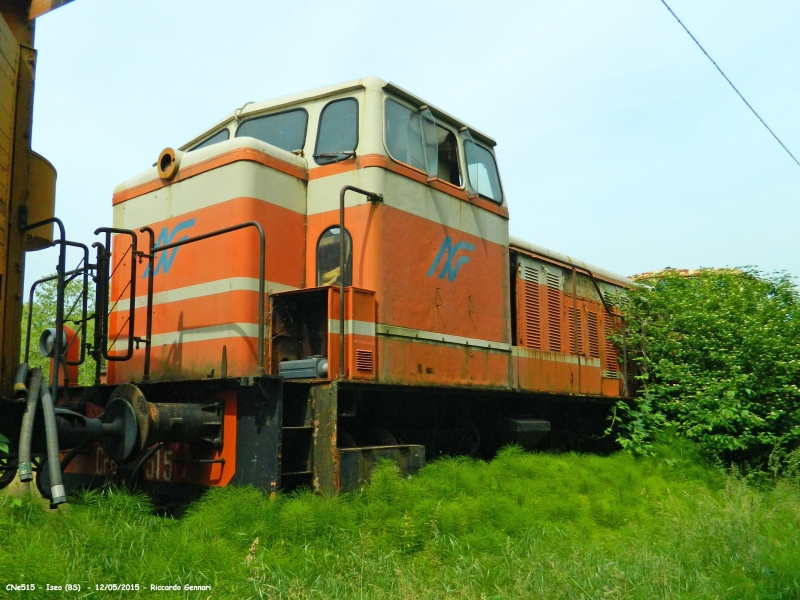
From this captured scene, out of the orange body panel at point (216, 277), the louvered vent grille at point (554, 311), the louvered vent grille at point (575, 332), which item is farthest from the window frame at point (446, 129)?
the louvered vent grille at point (575, 332)

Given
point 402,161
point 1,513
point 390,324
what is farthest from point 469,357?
point 1,513

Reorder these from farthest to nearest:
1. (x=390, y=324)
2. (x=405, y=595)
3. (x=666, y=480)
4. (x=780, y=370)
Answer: (x=780, y=370) → (x=666, y=480) → (x=390, y=324) → (x=405, y=595)

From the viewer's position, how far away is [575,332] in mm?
9180

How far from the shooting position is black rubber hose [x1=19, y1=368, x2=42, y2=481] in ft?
13.7

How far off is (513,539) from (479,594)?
3.29 feet

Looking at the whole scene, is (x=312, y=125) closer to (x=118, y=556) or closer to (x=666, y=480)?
(x=118, y=556)

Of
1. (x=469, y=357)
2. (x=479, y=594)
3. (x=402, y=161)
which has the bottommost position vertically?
(x=479, y=594)

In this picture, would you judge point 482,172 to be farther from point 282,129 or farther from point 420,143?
point 282,129

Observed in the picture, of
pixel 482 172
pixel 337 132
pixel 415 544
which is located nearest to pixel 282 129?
pixel 337 132

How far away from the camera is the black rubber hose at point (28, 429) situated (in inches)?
164

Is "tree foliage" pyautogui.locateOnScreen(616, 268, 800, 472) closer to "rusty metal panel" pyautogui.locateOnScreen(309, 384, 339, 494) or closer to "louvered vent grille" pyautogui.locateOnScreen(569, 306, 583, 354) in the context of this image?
"louvered vent grille" pyautogui.locateOnScreen(569, 306, 583, 354)

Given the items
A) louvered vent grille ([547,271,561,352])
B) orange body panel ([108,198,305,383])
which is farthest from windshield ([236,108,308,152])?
louvered vent grille ([547,271,561,352])

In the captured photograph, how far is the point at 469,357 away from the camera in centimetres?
713

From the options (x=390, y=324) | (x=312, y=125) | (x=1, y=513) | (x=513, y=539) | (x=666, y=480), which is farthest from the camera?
(x=666, y=480)
